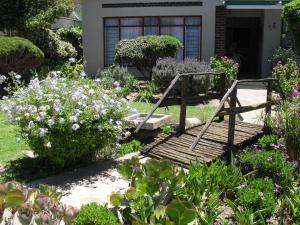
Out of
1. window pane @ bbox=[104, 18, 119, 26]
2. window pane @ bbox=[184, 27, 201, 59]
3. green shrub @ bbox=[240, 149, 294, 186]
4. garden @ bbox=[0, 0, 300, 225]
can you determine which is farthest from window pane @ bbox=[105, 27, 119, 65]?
green shrub @ bbox=[240, 149, 294, 186]

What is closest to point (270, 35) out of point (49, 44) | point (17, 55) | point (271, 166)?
point (49, 44)

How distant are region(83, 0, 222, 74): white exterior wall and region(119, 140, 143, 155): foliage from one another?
409 inches

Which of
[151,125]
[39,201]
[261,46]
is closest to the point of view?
[39,201]

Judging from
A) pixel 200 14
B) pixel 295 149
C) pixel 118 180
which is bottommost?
pixel 118 180

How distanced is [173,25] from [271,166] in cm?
1251

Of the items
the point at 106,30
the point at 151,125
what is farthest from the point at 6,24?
the point at 151,125

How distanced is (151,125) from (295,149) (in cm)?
223

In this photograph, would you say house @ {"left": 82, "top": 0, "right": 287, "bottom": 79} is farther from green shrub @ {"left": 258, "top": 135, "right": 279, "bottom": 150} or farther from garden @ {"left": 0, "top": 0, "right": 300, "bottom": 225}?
green shrub @ {"left": 258, "top": 135, "right": 279, "bottom": 150}

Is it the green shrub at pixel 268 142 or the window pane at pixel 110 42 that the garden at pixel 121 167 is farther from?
the window pane at pixel 110 42

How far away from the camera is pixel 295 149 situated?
5.86 metres

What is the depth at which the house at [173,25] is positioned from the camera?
661 inches

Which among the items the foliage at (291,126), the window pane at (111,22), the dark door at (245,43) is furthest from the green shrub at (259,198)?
the dark door at (245,43)

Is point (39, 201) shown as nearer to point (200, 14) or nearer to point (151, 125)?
point (151, 125)

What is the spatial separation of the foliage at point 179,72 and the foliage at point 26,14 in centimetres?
592
